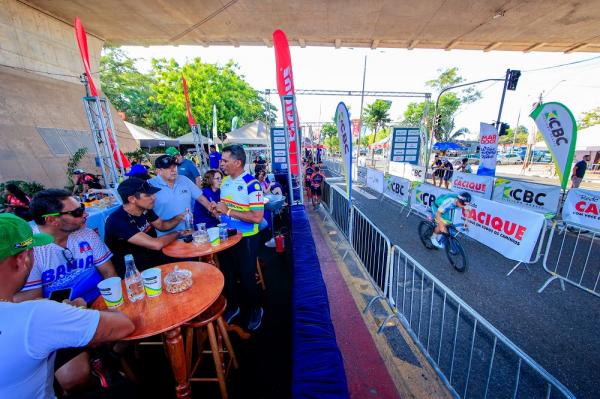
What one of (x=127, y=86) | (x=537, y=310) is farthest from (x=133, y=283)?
(x=127, y=86)

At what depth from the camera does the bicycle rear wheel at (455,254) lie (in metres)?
4.21

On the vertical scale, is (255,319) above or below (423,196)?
below

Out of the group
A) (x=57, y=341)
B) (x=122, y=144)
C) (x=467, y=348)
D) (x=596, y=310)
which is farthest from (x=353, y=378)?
(x=122, y=144)

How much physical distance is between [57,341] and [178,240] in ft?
5.96

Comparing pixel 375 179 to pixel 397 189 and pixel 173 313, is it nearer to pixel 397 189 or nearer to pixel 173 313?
pixel 397 189

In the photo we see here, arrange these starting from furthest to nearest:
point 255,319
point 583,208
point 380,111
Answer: point 380,111
point 583,208
point 255,319

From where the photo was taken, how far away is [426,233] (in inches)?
206

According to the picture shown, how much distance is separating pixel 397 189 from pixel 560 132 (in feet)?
13.3

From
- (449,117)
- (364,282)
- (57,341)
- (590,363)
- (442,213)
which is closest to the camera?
(57,341)

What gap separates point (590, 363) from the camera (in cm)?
241

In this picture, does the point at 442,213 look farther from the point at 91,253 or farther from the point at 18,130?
the point at 18,130

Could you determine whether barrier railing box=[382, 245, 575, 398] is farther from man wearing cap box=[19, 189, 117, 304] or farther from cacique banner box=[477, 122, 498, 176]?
cacique banner box=[477, 122, 498, 176]

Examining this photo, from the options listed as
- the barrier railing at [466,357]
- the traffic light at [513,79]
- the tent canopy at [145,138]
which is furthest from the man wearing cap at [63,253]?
the tent canopy at [145,138]

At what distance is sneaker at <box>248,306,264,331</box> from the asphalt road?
202 centimetres
